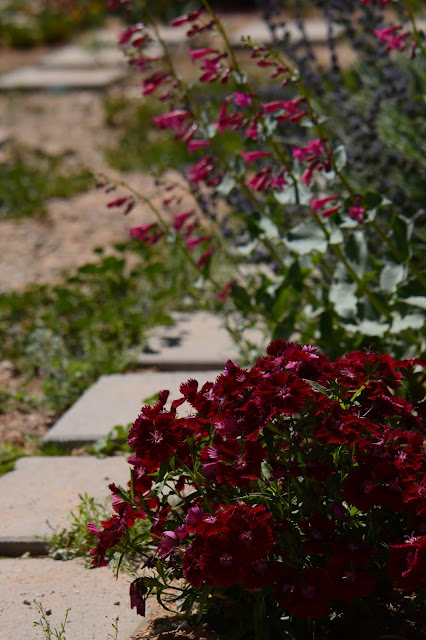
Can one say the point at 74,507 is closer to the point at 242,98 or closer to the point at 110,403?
the point at 110,403

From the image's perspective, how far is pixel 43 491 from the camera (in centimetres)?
276

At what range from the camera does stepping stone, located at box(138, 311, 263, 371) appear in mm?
3680

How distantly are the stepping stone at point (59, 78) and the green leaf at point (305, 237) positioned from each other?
6649 mm

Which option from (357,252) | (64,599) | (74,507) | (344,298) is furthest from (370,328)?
(64,599)

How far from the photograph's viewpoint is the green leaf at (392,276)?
288cm

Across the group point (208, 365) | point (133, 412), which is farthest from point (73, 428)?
point (208, 365)

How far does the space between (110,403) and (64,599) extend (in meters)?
1.25

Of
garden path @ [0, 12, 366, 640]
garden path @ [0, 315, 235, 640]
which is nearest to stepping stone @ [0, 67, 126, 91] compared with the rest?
garden path @ [0, 12, 366, 640]

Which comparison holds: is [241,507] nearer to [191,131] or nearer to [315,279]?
[191,131]

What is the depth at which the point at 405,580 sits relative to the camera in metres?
1.73

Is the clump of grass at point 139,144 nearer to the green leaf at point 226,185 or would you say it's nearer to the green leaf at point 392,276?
the green leaf at point 226,185

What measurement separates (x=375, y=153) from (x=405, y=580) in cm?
233

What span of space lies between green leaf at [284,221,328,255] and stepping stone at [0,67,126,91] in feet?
21.8

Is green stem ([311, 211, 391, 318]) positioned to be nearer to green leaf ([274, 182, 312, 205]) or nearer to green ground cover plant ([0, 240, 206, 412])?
green leaf ([274, 182, 312, 205])
